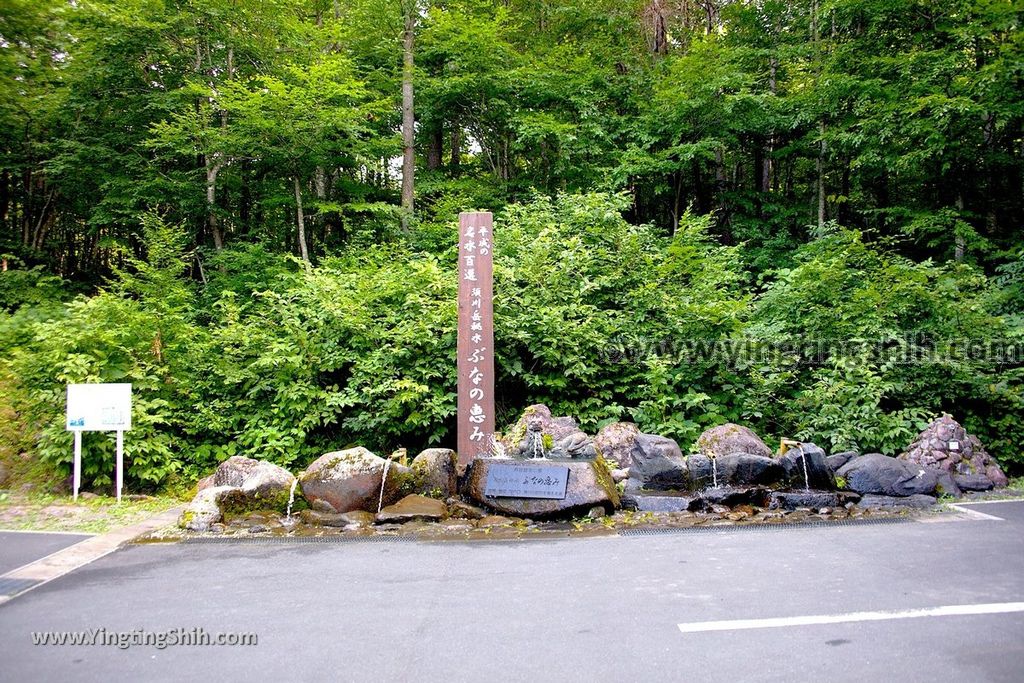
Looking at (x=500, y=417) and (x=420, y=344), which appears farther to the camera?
(x=500, y=417)

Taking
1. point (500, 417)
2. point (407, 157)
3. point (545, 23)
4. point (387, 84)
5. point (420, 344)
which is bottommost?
point (500, 417)

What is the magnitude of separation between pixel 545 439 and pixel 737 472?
2.22 metres

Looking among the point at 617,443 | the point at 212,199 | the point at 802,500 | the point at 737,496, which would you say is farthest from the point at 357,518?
the point at 212,199

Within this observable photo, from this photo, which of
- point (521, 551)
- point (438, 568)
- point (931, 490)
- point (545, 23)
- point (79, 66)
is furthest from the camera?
point (545, 23)

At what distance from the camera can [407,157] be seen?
581 inches

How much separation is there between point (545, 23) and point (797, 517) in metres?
16.5

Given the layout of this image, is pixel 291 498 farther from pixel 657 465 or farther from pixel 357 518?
pixel 657 465

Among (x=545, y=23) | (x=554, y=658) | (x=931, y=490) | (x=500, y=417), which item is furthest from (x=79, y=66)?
(x=931, y=490)

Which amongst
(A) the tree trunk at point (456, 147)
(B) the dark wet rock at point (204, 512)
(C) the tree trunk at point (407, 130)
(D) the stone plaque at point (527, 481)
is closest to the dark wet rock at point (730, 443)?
(D) the stone plaque at point (527, 481)

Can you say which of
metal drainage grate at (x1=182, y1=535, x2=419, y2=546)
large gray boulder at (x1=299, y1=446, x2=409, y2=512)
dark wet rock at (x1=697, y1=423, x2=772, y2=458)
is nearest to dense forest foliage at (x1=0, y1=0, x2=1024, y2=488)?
dark wet rock at (x1=697, y1=423, x2=772, y2=458)

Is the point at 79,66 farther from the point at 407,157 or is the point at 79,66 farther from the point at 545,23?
the point at 545,23

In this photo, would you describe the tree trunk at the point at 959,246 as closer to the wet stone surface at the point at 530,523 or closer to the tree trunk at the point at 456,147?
the wet stone surface at the point at 530,523

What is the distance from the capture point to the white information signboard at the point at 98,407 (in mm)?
6836

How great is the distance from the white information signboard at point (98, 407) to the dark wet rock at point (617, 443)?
5525 mm
